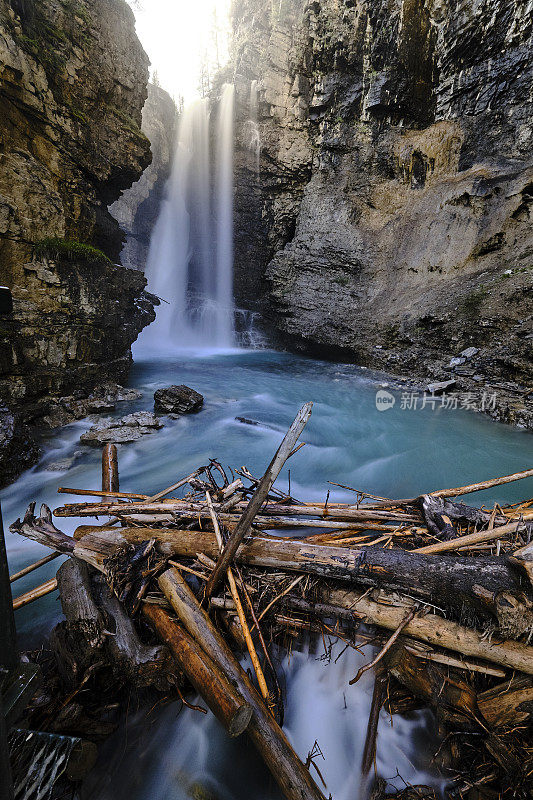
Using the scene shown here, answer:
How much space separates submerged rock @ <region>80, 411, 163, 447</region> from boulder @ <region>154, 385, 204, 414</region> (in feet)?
1.51

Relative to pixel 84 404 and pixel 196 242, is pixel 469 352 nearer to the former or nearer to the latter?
pixel 84 404

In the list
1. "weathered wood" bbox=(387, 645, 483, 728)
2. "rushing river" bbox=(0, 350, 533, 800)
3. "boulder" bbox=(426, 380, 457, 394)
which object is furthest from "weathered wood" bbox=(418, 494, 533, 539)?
"boulder" bbox=(426, 380, 457, 394)

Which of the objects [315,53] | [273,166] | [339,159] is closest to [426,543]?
[339,159]

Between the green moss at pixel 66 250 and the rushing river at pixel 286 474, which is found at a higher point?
the green moss at pixel 66 250

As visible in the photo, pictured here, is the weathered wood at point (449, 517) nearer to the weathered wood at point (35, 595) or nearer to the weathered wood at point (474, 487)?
the weathered wood at point (474, 487)

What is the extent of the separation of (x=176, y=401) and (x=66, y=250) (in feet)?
12.9

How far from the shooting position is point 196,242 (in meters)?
22.1

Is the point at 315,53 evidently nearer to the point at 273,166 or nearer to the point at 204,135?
the point at 273,166

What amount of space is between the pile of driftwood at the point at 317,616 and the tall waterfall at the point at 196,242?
1709cm

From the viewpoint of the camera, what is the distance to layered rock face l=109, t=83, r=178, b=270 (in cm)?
2398

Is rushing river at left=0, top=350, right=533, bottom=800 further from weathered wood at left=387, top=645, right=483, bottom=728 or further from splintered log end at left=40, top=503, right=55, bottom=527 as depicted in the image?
splintered log end at left=40, top=503, right=55, bottom=527

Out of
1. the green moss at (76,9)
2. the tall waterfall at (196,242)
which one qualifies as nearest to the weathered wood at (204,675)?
the green moss at (76,9)

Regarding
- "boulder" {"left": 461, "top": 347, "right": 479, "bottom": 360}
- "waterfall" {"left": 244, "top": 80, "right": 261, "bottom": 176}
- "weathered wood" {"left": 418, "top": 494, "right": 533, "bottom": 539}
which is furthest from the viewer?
"waterfall" {"left": 244, "top": 80, "right": 261, "bottom": 176}

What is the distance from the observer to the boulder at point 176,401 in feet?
24.6
